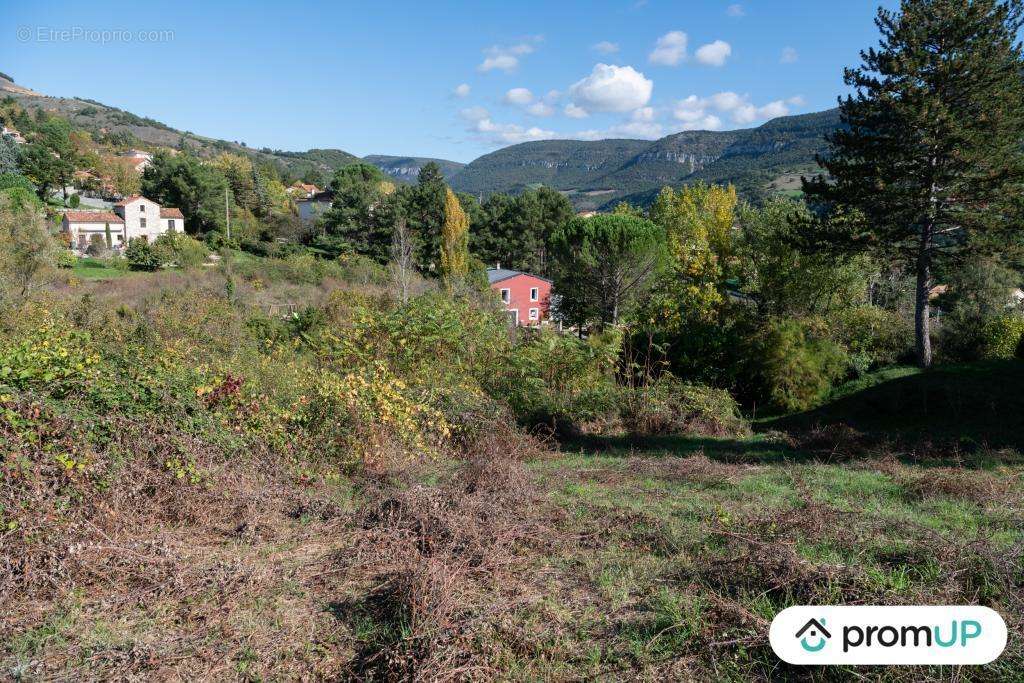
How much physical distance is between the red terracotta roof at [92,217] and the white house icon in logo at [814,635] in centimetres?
5221

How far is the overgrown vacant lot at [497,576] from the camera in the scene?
10.6 feet

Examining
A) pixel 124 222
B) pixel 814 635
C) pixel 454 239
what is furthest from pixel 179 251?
pixel 814 635

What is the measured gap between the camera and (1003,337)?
18.0 meters

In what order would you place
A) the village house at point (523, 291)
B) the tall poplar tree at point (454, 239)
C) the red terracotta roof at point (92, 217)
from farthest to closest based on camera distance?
1. the red terracotta roof at point (92, 217)
2. the tall poplar tree at point (454, 239)
3. the village house at point (523, 291)

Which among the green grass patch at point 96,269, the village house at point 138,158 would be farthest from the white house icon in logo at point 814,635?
the village house at point 138,158

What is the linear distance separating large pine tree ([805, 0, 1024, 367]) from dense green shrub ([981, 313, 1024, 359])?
3420mm

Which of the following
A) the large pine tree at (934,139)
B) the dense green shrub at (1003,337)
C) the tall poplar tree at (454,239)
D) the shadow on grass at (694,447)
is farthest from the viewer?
the tall poplar tree at (454,239)

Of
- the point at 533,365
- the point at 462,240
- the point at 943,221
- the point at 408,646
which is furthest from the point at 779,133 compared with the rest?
the point at 408,646

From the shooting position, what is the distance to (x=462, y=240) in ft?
132

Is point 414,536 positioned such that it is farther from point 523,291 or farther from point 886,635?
point 523,291

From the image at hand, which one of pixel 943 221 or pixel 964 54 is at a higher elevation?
pixel 964 54

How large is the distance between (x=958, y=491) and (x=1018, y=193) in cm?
1372

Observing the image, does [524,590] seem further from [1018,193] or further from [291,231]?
[291,231]

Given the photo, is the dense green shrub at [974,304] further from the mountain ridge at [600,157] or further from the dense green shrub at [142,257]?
the mountain ridge at [600,157]
